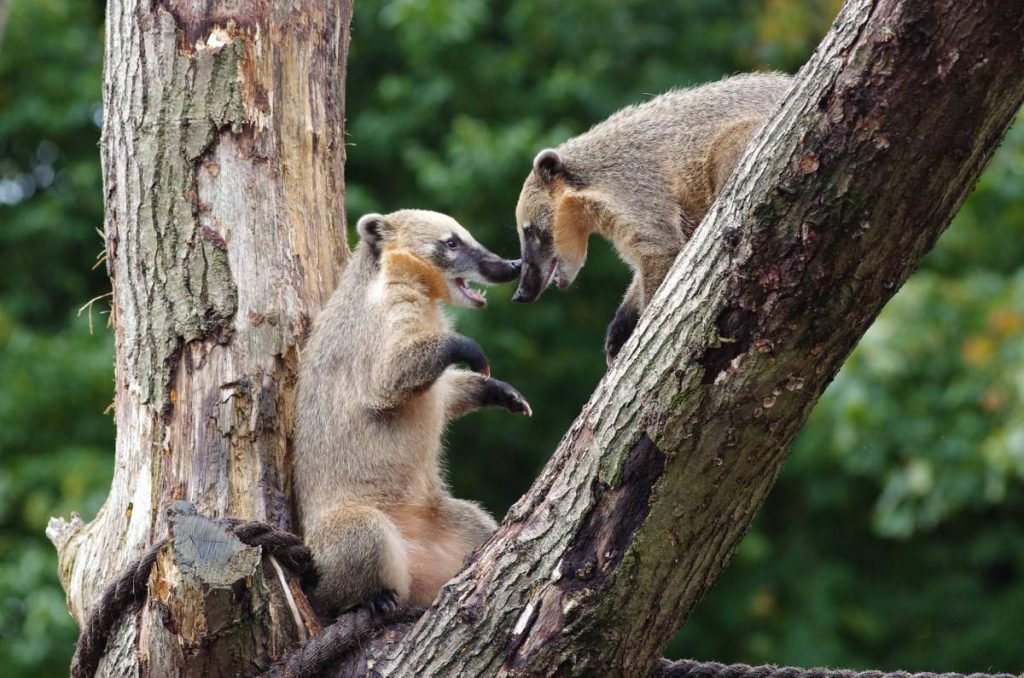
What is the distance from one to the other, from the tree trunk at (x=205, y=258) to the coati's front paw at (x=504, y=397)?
946 mm

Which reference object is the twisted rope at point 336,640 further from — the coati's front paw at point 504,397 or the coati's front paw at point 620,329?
the coati's front paw at point 620,329

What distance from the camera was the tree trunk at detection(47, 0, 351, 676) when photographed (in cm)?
482

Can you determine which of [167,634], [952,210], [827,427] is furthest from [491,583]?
[827,427]

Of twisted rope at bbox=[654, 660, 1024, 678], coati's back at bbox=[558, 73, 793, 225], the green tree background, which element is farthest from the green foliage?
twisted rope at bbox=[654, 660, 1024, 678]

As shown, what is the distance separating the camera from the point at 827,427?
39.8 ft

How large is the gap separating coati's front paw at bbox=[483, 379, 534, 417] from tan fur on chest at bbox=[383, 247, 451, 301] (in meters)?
0.48

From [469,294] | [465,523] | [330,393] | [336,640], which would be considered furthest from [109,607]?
[469,294]

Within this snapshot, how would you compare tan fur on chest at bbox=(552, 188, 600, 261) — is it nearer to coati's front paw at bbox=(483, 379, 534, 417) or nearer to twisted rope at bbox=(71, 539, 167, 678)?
coati's front paw at bbox=(483, 379, 534, 417)

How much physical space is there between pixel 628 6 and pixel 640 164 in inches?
342

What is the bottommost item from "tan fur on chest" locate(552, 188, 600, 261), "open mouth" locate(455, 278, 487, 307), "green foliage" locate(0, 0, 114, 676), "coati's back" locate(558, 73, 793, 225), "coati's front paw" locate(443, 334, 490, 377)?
"green foliage" locate(0, 0, 114, 676)

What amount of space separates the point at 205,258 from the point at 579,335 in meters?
8.75

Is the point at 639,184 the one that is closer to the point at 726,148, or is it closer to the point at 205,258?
the point at 726,148

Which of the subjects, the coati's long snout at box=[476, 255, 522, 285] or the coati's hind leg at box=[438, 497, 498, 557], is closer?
the coati's hind leg at box=[438, 497, 498, 557]

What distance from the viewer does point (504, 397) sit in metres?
5.87
